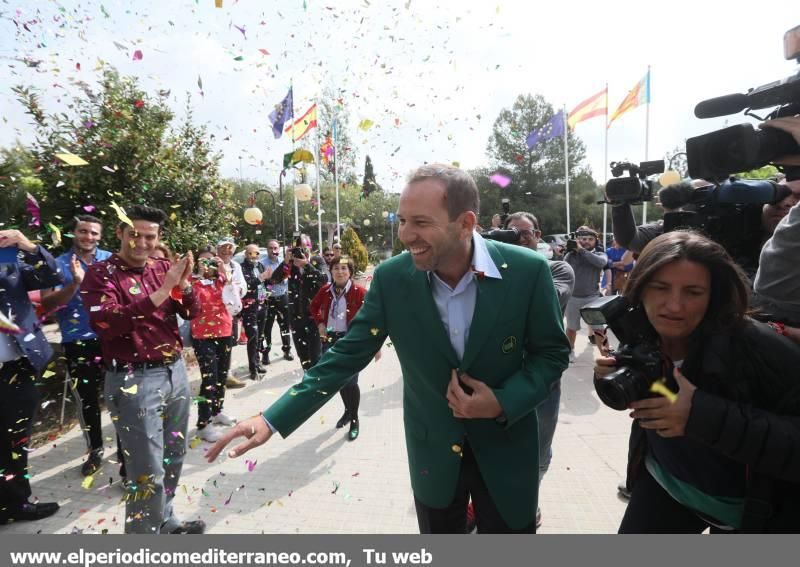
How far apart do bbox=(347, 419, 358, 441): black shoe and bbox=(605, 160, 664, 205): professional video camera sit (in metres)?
3.39

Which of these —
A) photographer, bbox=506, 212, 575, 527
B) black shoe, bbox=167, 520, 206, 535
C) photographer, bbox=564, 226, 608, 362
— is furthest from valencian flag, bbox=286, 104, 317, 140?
black shoe, bbox=167, 520, 206, 535

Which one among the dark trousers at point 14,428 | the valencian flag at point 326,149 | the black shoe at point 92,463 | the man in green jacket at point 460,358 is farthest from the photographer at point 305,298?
the valencian flag at point 326,149

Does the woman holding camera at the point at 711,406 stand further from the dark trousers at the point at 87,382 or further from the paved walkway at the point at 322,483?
the dark trousers at the point at 87,382

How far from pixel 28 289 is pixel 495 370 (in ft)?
11.7

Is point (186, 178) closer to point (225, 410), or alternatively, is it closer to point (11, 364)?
point (225, 410)

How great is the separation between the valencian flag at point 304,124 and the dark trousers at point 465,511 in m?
12.3

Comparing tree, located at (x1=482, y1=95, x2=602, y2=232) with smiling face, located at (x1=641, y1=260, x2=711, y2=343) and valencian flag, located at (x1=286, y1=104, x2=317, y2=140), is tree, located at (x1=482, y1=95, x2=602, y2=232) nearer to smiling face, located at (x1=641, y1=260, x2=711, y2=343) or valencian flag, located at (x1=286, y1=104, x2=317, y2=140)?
valencian flag, located at (x1=286, y1=104, x2=317, y2=140)

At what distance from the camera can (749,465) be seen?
4.55 ft

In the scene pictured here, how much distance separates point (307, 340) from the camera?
596cm

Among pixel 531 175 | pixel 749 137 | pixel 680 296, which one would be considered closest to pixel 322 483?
pixel 680 296

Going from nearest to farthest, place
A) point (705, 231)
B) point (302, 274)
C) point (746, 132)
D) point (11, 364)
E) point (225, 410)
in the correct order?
point (746, 132)
point (705, 231)
point (11, 364)
point (225, 410)
point (302, 274)

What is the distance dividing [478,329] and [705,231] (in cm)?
136

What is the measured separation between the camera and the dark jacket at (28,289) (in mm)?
3188

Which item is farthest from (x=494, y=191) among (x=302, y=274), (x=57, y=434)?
(x=57, y=434)
